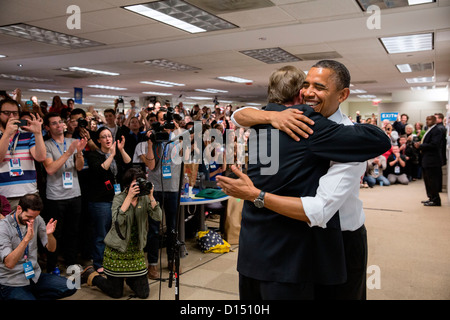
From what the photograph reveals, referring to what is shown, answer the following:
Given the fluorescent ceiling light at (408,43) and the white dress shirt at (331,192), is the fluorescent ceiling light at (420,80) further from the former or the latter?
the white dress shirt at (331,192)

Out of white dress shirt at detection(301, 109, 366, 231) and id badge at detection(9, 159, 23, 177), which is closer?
white dress shirt at detection(301, 109, 366, 231)

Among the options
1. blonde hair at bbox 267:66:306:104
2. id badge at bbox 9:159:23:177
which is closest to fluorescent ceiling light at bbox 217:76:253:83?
id badge at bbox 9:159:23:177

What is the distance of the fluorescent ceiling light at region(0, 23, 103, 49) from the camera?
5820mm

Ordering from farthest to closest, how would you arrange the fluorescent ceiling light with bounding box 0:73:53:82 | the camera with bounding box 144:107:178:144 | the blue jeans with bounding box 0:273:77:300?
the fluorescent ceiling light with bounding box 0:73:53:82 < the blue jeans with bounding box 0:273:77:300 < the camera with bounding box 144:107:178:144

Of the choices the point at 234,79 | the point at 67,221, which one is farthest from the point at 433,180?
the point at 234,79

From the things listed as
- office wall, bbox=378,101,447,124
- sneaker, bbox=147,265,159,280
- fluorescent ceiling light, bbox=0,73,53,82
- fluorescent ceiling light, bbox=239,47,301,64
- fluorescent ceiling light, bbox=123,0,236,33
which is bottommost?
sneaker, bbox=147,265,159,280

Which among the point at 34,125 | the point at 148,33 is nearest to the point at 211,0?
the point at 148,33

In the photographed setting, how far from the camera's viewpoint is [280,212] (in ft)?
4.08

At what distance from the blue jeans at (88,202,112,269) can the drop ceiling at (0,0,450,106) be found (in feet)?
8.15

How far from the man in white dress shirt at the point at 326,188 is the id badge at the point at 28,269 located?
2172 mm

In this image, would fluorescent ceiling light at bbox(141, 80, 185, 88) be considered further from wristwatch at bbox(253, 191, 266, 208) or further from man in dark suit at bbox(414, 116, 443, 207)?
wristwatch at bbox(253, 191, 266, 208)

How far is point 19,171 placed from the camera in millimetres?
3385

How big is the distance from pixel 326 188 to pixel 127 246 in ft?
7.88

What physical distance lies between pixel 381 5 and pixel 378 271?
314 centimetres
